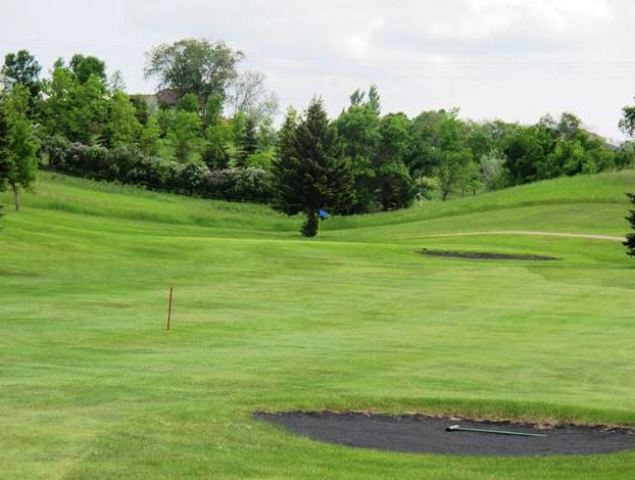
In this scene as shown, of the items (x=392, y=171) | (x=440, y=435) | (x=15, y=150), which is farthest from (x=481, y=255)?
(x=392, y=171)

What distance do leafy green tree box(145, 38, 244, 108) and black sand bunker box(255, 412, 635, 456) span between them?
459ft

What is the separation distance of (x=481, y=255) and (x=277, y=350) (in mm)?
33368

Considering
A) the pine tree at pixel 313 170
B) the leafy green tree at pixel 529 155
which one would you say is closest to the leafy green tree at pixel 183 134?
the leafy green tree at pixel 529 155

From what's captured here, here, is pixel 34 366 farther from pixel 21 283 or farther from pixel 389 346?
pixel 21 283

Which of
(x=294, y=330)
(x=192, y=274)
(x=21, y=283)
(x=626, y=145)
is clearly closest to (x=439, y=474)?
(x=294, y=330)

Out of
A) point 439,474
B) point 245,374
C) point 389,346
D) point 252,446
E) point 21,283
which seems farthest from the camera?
point 21,283

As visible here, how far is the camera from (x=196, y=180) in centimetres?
10275

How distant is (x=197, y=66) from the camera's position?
154 m

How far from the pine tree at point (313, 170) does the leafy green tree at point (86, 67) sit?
73341 millimetres

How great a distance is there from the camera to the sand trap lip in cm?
5485

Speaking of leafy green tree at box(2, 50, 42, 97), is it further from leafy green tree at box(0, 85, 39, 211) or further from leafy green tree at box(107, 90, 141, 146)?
leafy green tree at box(0, 85, 39, 211)

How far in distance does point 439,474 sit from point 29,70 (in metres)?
139

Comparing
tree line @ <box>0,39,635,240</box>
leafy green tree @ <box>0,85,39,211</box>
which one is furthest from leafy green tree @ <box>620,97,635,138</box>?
leafy green tree @ <box>0,85,39,211</box>

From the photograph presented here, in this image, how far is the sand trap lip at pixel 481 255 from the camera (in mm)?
54847
